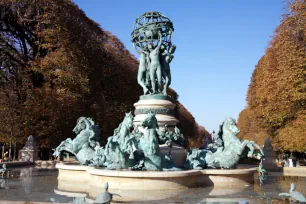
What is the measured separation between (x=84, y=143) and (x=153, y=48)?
5.58m

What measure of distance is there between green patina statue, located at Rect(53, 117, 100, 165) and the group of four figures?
3240 mm

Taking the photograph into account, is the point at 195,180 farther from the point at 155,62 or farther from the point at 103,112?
the point at 103,112

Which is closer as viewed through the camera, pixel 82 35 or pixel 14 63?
pixel 14 63

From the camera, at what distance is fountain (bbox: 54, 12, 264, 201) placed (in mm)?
10875

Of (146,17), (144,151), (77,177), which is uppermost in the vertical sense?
(146,17)

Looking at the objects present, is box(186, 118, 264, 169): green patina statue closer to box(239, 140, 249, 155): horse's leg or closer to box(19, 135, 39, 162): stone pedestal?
box(239, 140, 249, 155): horse's leg

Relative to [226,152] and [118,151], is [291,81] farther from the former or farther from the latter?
[118,151]

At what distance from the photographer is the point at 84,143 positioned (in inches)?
585

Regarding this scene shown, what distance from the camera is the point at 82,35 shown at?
100 ft

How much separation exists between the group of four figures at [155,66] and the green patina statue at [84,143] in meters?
3.24

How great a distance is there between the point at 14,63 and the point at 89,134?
16.0m

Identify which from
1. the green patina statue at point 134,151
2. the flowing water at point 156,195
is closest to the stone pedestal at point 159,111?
the green patina statue at point 134,151

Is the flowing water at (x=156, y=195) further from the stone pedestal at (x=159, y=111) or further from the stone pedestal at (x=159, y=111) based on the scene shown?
the stone pedestal at (x=159, y=111)

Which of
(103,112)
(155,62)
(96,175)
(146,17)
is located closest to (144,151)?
(96,175)
